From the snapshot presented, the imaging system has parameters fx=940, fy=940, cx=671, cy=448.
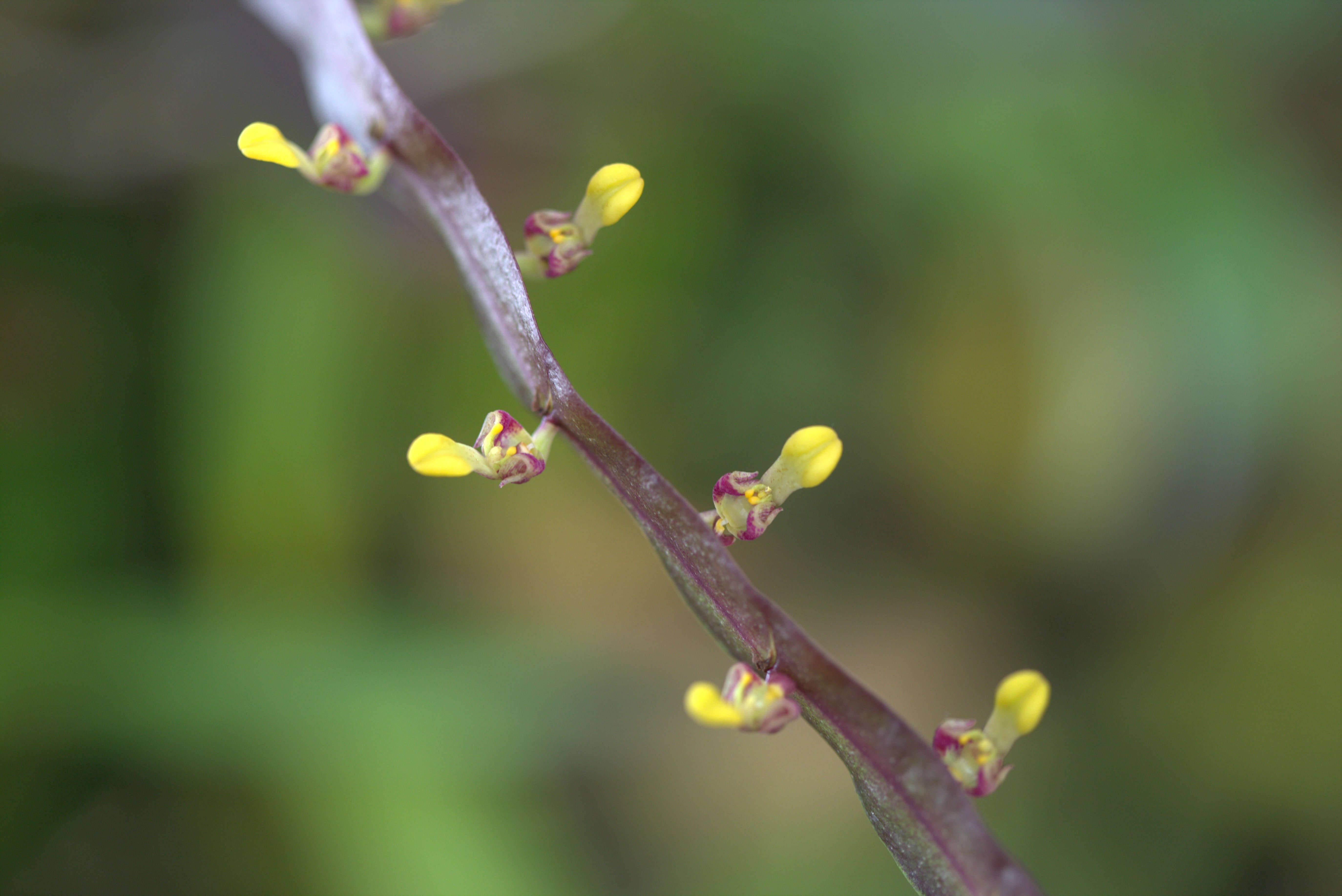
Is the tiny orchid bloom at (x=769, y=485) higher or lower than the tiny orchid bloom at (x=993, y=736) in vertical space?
higher

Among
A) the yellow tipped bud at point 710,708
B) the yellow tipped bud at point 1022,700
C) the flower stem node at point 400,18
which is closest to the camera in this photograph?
the yellow tipped bud at point 710,708

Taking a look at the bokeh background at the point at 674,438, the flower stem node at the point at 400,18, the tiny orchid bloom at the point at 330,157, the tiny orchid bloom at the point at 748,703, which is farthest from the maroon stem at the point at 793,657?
the bokeh background at the point at 674,438

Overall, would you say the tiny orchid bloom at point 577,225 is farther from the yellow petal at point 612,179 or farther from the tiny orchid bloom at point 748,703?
the tiny orchid bloom at point 748,703

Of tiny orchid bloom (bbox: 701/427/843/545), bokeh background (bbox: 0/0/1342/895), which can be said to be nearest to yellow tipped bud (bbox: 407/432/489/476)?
tiny orchid bloom (bbox: 701/427/843/545)

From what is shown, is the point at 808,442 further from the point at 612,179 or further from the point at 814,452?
the point at 612,179

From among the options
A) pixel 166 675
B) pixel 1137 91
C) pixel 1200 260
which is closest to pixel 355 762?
pixel 166 675

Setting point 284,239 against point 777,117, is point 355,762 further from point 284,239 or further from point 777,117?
point 777,117
